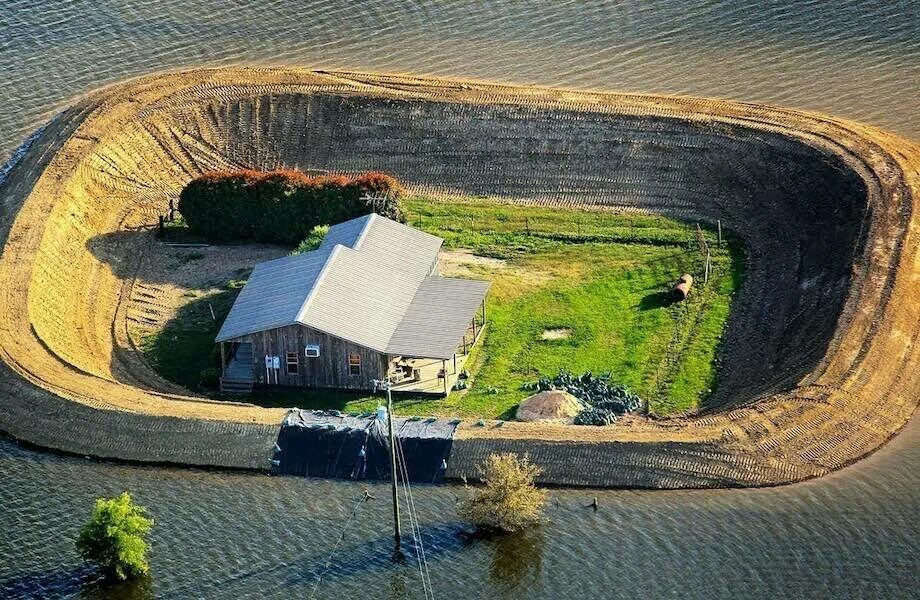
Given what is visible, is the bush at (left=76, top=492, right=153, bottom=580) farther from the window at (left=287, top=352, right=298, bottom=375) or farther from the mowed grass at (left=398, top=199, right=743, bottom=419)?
the mowed grass at (left=398, top=199, right=743, bottom=419)

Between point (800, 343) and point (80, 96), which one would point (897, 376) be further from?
point (80, 96)

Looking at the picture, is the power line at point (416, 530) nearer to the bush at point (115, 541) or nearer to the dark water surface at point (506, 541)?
the dark water surface at point (506, 541)

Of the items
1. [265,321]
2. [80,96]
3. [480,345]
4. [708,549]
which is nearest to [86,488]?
[265,321]

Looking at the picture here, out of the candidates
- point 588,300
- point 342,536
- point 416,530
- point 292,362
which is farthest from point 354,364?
point 588,300

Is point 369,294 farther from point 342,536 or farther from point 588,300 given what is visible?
point 342,536

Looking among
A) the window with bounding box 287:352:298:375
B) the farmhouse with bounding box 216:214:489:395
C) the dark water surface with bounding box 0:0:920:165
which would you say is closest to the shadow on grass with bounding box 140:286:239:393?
the farmhouse with bounding box 216:214:489:395

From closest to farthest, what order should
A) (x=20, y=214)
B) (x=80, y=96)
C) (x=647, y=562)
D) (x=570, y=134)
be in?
(x=647, y=562), (x=20, y=214), (x=570, y=134), (x=80, y=96)

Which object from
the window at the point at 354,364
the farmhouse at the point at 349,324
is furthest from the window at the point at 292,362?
the window at the point at 354,364
